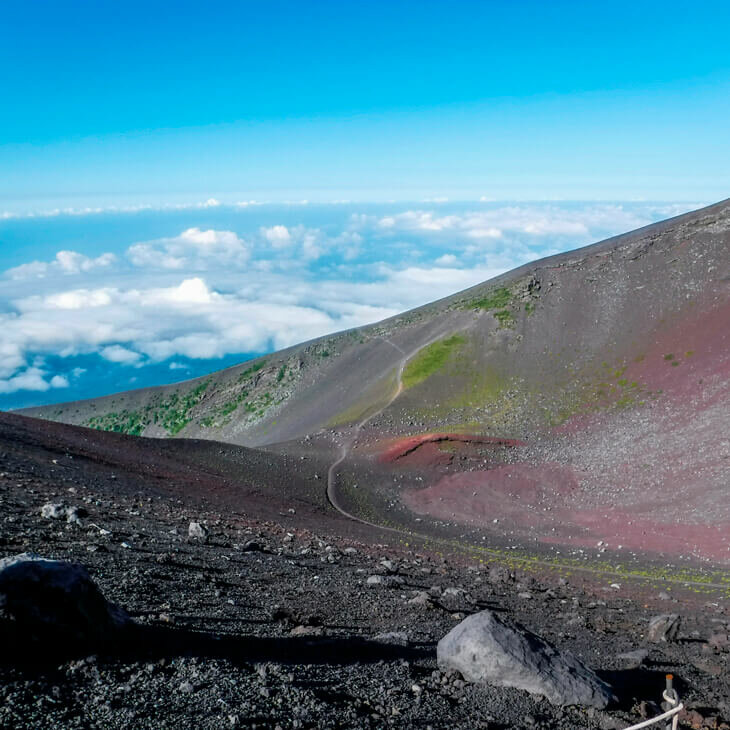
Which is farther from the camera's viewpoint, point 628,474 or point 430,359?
point 430,359

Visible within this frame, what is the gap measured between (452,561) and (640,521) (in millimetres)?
10357

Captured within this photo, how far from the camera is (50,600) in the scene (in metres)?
5.54

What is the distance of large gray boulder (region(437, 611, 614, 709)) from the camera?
22.6 feet

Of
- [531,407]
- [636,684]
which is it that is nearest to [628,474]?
[531,407]

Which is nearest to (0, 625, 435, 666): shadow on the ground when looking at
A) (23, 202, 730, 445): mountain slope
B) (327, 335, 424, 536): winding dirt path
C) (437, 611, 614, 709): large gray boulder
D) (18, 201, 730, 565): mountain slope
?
(437, 611, 614, 709): large gray boulder

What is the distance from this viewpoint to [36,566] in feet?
18.3

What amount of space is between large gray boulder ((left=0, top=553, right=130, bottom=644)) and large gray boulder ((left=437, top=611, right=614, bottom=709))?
4.12m

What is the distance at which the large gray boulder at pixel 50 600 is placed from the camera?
5.36m

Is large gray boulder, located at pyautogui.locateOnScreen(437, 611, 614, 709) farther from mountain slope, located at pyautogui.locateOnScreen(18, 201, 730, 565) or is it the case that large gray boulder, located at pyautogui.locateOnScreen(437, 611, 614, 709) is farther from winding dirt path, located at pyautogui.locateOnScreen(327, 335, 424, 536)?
winding dirt path, located at pyautogui.locateOnScreen(327, 335, 424, 536)

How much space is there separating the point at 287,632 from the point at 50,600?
11.4 ft

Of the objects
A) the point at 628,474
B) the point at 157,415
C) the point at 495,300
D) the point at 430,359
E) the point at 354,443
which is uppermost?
the point at 495,300

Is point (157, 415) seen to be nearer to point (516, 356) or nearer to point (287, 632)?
point (516, 356)

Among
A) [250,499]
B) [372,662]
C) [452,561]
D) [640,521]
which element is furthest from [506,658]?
[640,521]

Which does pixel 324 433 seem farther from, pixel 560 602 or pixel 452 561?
pixel 560 602
